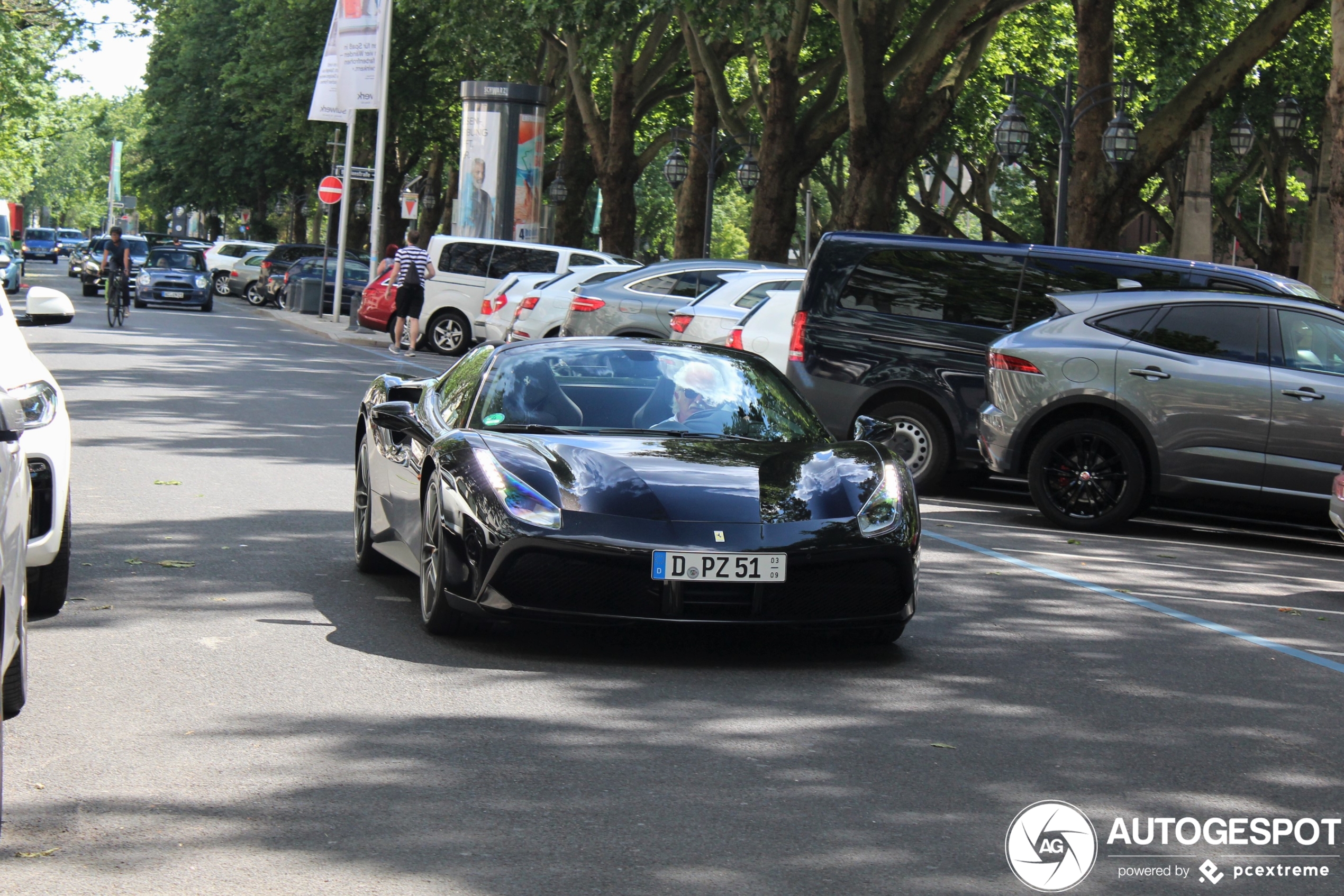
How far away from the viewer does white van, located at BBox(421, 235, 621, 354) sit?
2983cm

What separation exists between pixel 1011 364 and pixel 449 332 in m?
18.4

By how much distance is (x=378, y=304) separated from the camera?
32.0 m

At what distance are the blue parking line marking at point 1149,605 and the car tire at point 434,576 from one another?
11.6 ft

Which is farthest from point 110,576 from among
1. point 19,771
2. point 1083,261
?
point 1083,261

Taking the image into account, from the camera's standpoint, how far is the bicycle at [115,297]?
3225 centimetres

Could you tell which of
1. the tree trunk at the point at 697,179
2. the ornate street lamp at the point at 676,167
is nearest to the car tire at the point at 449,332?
the tree trunk at the point at 697,179

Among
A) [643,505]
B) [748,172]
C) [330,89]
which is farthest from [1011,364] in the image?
[748,172]

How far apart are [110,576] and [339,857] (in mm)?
4450

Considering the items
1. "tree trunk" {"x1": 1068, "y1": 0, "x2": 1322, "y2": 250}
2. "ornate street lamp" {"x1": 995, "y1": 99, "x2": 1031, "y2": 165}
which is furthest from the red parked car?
"tree trunk" {"x1": 1068, "y1": 0, "x2": 1322, "y2": 250}

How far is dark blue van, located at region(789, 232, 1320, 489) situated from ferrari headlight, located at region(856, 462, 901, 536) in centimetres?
658

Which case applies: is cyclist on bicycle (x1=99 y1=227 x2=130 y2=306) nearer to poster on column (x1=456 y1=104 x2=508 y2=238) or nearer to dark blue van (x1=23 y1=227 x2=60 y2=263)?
poster on column (x1=456 y1=104 x2=508 y2=238)

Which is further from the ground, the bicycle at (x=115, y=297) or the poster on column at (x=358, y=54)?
the poster on column at (x=358, y=54)

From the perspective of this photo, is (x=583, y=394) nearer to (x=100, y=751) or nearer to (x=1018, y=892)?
(x=100, y=751)

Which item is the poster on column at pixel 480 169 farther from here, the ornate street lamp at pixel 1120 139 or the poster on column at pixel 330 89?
the ornate street lamp at pixel 1120 139
